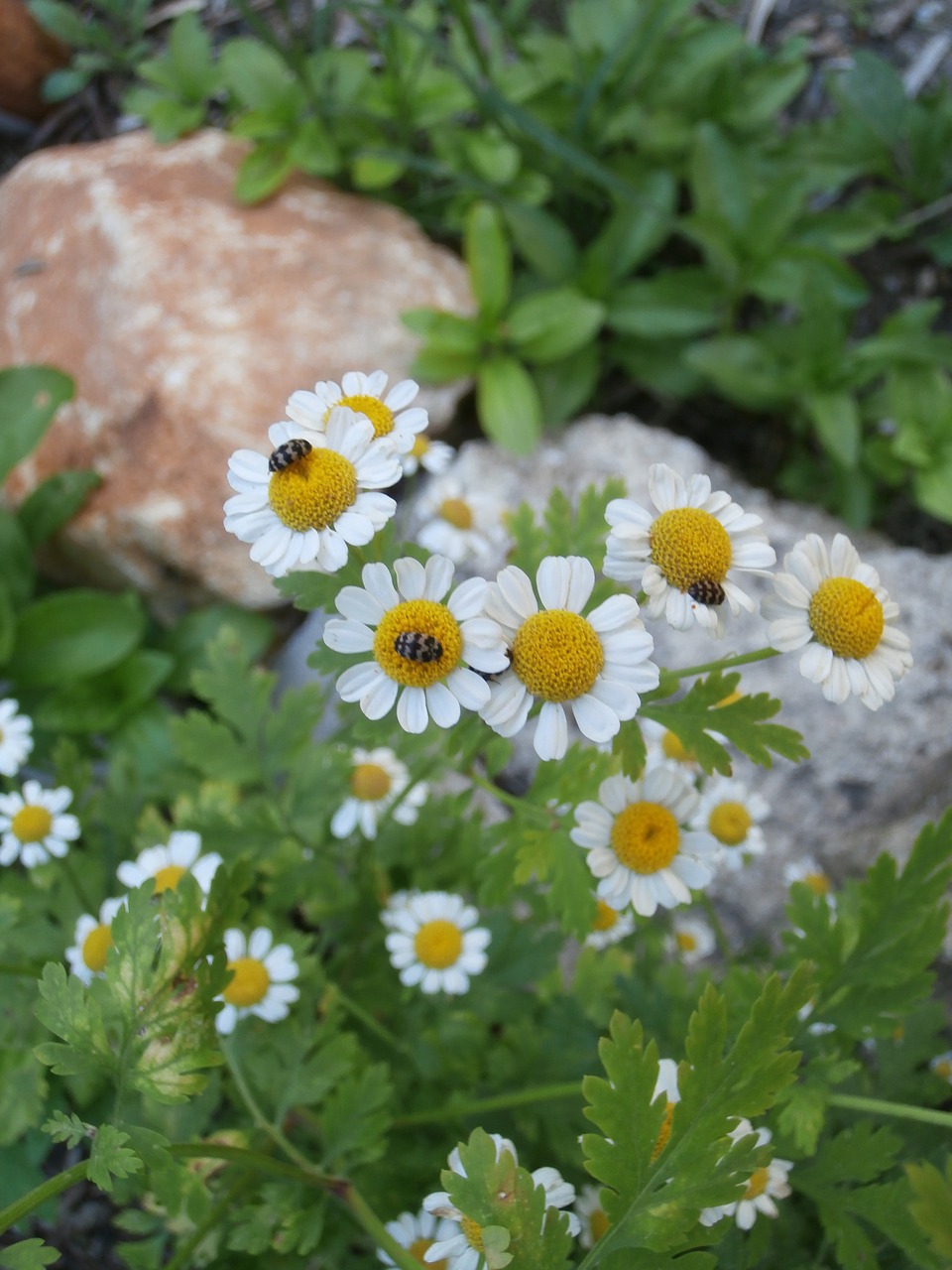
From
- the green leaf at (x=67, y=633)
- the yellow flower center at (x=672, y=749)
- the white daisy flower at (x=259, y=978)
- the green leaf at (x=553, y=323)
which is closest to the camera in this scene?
the white daisy flower at (x=259, y=978)

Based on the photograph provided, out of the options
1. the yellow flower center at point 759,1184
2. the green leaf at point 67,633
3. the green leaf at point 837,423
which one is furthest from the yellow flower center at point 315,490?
the green leaf at point 837,423

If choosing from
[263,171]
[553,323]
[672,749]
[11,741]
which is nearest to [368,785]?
[672,749]

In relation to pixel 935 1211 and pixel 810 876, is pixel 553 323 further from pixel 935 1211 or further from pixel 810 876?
pixel 935 1211

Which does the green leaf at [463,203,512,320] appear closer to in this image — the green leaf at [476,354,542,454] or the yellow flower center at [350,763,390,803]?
→ the green leaf at [476,354,542,454]

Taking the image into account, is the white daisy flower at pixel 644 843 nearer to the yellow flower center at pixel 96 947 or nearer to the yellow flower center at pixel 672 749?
the yellow flower center at pixel 672 749

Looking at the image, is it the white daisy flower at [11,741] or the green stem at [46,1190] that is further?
the white daisy flower at [11,741]
